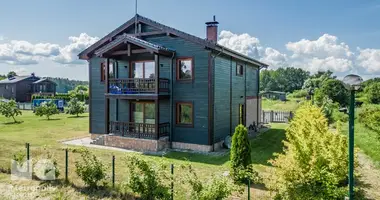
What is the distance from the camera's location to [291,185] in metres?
6.47

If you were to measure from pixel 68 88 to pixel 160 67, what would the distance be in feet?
340

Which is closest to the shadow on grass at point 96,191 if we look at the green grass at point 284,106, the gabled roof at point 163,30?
the gabled roof at point 163,30

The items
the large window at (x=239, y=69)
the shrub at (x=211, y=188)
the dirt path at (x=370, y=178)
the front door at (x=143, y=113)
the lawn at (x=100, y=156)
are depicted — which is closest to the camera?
the shrub at (x=211, y=188)

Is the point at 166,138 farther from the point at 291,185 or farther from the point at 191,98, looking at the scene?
the point at 291,185

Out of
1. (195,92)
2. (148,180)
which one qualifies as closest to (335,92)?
(195,92)

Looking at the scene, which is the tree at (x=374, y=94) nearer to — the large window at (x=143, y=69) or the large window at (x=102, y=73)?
the large window at (x=143, y=69)

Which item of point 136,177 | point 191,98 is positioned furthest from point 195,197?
point 191,98

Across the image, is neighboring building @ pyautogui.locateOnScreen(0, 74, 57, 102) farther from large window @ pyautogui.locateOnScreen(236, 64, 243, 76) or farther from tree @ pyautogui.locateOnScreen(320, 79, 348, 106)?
tree @ pyautogui.locateOnScreen(320, 79, 348, 106)

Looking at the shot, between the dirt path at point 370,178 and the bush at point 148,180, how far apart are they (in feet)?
19.4

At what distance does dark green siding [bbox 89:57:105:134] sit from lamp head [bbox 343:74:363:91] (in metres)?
14.9

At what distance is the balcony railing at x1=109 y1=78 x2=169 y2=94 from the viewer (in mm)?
14621

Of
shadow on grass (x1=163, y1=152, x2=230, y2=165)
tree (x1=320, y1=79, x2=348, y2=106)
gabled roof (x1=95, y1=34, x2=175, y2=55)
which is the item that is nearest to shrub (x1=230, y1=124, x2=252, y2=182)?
shadow on grass (x1=163, y1=152, x2=230, y2=165)

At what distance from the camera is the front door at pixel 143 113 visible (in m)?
15.9

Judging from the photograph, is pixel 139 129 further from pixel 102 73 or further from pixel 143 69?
pixel 102 73
